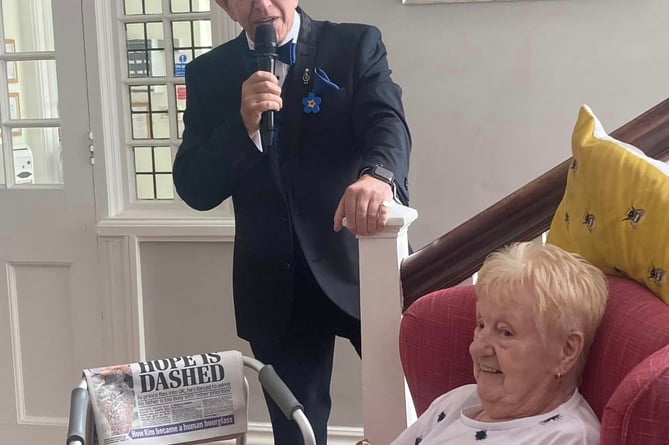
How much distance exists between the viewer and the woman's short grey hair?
3.48 ft

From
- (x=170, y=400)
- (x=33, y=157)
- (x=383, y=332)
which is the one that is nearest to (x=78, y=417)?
(x=170, y=400)

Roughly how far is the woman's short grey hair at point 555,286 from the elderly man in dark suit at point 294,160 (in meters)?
0.51

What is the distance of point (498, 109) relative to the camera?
7.38 ft

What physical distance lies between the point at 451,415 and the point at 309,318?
0.58 m

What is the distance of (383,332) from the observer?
1.50 metres

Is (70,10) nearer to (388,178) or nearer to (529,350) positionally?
(388,178)

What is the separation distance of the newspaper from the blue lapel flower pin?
0.56 m

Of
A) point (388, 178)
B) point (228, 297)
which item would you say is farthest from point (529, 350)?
point (228, 297)

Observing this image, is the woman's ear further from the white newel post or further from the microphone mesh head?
the microphone mesh head

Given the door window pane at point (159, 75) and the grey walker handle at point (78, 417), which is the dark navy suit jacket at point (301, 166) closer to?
the grey walker handle at point (78, 417)

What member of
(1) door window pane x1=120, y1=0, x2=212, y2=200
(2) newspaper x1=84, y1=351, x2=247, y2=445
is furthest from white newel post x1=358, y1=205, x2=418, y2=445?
(1) door window pane x1=120, y1=0, x2=212, y2=200

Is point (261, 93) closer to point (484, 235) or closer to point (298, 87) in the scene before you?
point (298, 87)

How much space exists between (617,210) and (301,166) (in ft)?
2.55

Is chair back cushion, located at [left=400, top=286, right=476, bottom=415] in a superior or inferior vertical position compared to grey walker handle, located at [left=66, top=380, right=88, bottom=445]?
superior
